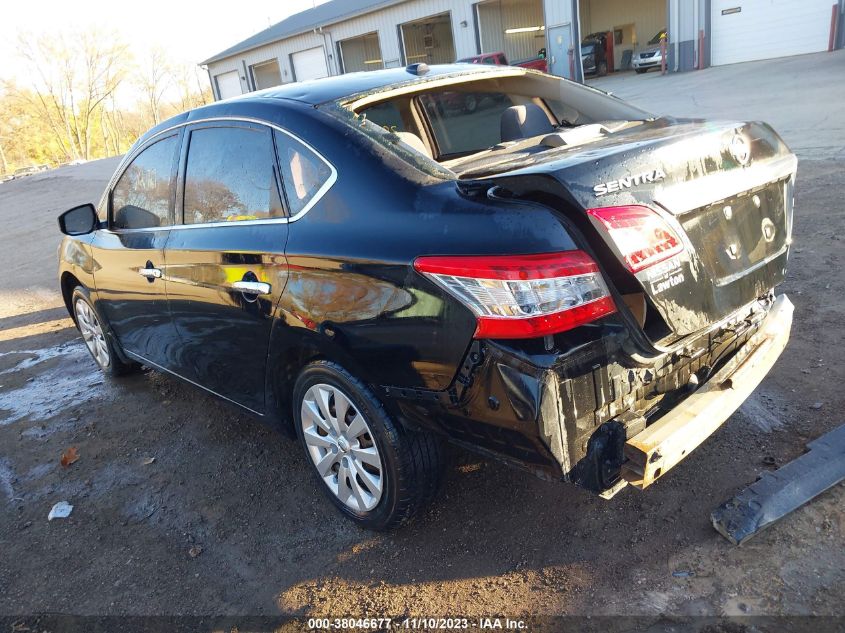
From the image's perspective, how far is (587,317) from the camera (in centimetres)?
202

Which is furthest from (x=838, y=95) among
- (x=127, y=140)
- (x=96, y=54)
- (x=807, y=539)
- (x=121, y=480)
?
(x=127, y=140)

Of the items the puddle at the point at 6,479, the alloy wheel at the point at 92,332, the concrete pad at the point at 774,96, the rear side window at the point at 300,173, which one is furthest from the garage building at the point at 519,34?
the rear side window at the point at 300,173

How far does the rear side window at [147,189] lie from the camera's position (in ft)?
11.5

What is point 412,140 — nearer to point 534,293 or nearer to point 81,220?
point 534,293

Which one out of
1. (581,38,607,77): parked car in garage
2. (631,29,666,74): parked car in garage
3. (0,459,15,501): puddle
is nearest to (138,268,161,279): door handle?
(0,459,15,501): puddle

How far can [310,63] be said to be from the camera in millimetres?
31844

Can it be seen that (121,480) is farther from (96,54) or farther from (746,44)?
(96,54)

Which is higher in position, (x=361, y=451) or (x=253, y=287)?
(x=253, y=287)

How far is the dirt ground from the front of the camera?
7.66 feet

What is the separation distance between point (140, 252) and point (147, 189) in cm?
37

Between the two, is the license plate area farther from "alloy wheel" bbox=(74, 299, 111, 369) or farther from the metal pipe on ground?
"alloy wheel" bbox=(74, 299, 111, 369)

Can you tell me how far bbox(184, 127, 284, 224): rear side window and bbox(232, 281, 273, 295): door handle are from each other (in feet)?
0.93

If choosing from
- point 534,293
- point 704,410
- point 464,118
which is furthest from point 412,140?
point 704,410

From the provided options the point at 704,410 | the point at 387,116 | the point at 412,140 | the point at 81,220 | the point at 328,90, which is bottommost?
the point at 704,410
